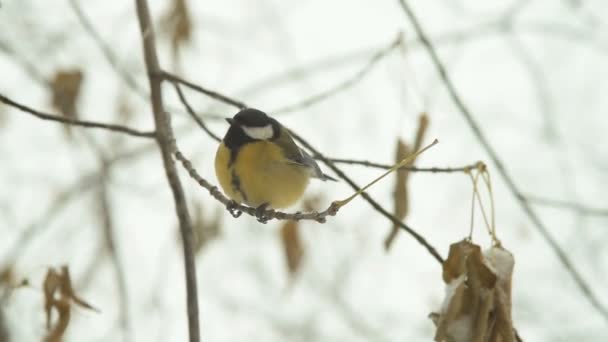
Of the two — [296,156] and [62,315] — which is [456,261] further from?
[296,156]

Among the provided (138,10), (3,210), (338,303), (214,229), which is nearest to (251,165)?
(138,10)

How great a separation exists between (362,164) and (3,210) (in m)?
4.62

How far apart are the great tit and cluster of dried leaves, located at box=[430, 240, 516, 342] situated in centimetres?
120

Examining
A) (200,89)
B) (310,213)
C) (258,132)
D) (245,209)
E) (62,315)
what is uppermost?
(258,132)

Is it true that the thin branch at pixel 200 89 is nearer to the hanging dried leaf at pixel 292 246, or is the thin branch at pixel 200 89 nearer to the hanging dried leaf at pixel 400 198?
the hanging dried leaf at pixel 400 198

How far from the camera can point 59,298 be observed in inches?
74.2

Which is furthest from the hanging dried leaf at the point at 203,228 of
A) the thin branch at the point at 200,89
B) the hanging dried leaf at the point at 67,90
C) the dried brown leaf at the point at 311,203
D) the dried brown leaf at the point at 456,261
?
the dried brown leaf at the point at 456,261

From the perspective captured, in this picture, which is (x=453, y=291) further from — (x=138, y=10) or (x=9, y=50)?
(x=9, y=50)

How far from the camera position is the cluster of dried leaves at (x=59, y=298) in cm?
185

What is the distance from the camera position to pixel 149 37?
2.36m

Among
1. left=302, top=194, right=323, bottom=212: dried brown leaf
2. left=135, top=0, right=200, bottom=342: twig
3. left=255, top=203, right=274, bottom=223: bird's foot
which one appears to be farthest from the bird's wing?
left=302, top=194, right=323, bottom=212: dried brown leaf

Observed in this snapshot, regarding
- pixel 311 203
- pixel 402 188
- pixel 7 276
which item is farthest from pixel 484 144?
pixel 7 276

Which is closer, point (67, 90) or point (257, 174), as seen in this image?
point (257, 174)

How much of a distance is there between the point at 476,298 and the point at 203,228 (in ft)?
7.34
